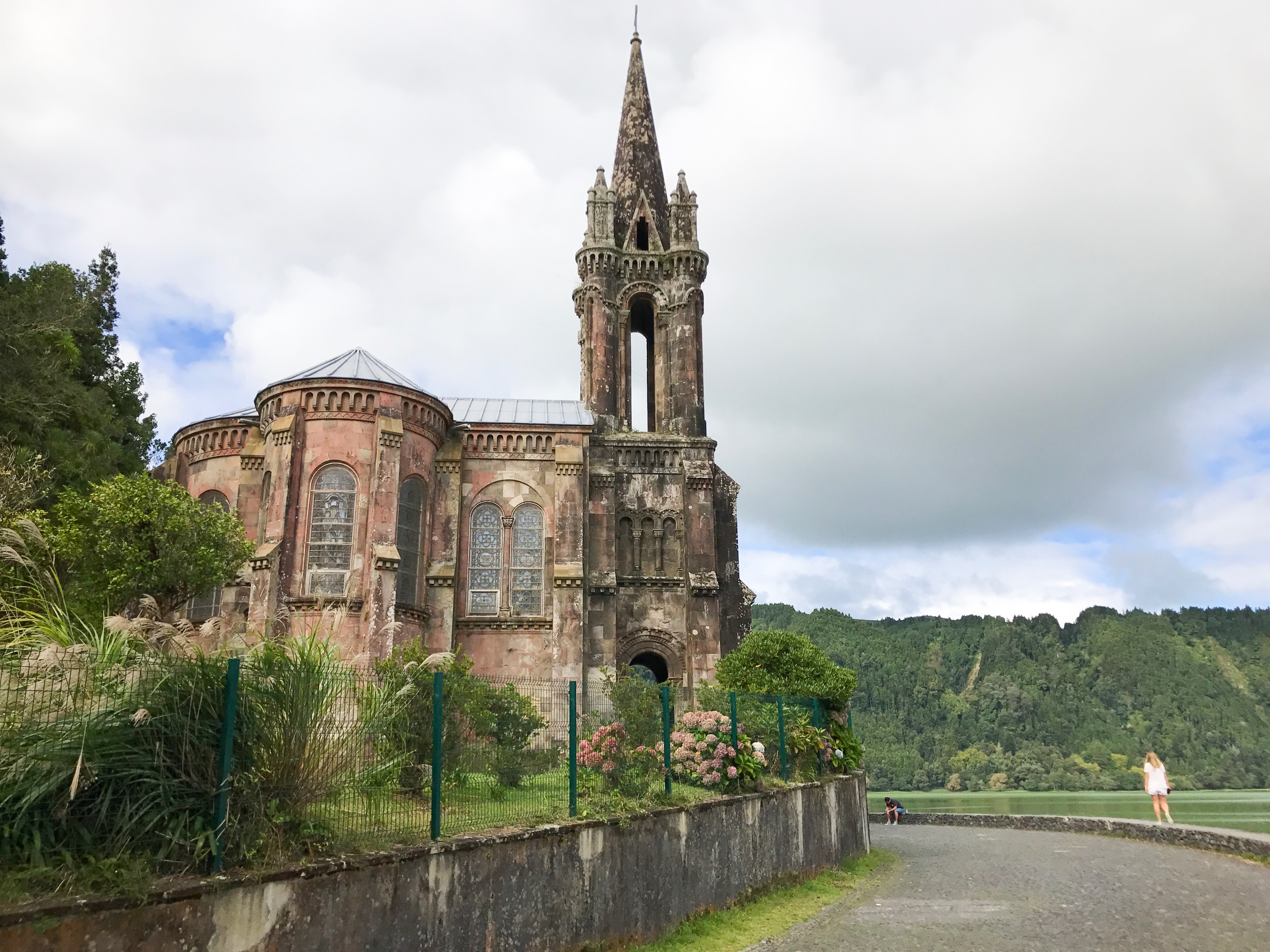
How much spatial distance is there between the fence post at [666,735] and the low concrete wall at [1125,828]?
1252cm

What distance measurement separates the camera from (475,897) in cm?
868

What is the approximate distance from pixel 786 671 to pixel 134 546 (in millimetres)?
13606

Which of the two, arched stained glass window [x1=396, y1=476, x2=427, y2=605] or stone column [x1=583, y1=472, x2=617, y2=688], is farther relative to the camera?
stone column [x1=583, y1=472, x2=617, y2=688]

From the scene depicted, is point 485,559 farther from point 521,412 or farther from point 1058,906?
point 1058,906

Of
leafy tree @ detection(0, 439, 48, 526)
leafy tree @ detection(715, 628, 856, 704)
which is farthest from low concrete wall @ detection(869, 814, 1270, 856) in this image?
leafy tree @ detection(0, 439, 48, 526)

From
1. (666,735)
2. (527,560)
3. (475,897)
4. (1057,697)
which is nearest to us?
(475,897)

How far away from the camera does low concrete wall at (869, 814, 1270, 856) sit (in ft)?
60.1

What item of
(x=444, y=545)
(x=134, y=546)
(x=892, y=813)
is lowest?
(x=892, y=813)

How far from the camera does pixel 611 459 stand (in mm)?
29922

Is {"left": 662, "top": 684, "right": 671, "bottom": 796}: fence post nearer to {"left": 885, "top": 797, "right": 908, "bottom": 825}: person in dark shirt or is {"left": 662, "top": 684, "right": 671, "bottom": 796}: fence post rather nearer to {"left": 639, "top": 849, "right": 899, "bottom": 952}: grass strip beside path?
{"left": 639, "top": 849, "right": 899, "bottom": 952}: grass strip beside path

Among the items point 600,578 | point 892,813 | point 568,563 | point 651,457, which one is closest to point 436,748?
point 568,563

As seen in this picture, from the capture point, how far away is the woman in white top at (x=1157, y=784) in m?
21.3

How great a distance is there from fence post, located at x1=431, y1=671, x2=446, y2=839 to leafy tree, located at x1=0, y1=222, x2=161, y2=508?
14.4m

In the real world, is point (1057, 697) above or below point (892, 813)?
above
